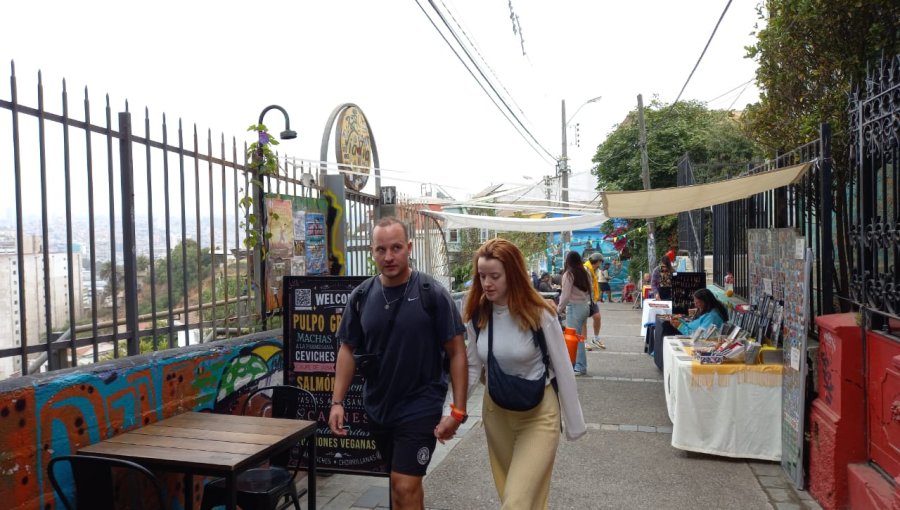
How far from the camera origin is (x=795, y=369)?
15.8 ft

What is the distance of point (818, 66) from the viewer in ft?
18.9

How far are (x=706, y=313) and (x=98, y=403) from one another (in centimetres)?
614

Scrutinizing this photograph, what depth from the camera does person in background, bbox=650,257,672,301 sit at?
40.8 ft

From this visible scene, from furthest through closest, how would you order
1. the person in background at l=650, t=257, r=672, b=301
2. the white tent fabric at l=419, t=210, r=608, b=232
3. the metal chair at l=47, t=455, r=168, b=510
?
1. the person in background at l=650, t=257, r=672, b=301
2. the white tent fabric at l=419, t=210, r=608, b=232
3. the metal chair at l=47, t=455, r=168, b=510

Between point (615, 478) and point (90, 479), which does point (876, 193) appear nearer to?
point (615, 478)

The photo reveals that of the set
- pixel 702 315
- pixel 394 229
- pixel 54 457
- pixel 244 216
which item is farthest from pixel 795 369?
pixel 54 457

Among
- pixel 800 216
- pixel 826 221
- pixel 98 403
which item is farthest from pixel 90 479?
pixel 800 216

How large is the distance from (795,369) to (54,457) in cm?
474

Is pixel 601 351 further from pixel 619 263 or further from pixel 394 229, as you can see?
pixel 619 263

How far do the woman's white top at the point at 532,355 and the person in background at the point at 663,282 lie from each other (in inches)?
363

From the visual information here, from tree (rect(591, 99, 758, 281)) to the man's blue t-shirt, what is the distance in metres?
21.9

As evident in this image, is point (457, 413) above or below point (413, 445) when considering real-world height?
above

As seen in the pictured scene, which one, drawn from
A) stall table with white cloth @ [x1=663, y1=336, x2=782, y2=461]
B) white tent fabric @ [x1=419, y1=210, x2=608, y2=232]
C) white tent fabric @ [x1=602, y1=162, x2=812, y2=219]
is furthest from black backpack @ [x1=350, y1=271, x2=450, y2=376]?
white tent fabric @ [x1=419, y1=210, x2=608, y2=232]

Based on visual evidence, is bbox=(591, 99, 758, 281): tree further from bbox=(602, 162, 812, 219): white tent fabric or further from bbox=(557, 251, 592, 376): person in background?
bbox=(602, 162, 812, 219): white tent fabric
